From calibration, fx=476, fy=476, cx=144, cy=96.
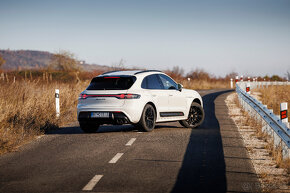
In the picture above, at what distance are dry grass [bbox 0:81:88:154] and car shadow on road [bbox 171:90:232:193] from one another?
396 centimetres

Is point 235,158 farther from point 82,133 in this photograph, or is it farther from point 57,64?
point 57,64

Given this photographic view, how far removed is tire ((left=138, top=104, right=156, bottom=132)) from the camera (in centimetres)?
1205

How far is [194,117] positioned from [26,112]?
5084 millimetres

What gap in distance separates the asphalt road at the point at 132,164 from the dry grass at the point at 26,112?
19.6 inches

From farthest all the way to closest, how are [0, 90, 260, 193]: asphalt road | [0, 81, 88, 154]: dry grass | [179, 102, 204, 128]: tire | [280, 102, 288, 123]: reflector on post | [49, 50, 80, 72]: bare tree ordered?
[49, 50, 80, 72]: bare tree < [179, 102, 204, 128]: tire < [0, 81, 88, 154]: dry grass < [280, 102, 288, 123]: reflector on post < [0, 90, 260, 193]: asphalt road

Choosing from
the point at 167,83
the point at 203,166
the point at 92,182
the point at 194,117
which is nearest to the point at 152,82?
the point at 167,83

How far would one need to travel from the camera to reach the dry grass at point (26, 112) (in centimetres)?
1127

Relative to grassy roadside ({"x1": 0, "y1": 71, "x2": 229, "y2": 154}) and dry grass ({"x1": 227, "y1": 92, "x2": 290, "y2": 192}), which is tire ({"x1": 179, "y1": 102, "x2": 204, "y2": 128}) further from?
grassy roadside ({"x1": 0, "y1": 71, "x2": 229, "y2": 154})

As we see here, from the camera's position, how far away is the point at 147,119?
12414mm

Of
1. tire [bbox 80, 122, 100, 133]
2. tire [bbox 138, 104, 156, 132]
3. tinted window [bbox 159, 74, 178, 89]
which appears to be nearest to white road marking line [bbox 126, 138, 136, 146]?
tire [bbox 138, 104, 156, 132]

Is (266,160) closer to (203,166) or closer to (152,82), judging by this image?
(203,166)

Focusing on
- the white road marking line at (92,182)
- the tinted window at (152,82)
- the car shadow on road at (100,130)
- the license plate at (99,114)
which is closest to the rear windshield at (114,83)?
the tinted window at (152,82)

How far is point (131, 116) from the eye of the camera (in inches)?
464

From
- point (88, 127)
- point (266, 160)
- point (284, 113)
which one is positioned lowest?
point (266, 160)
